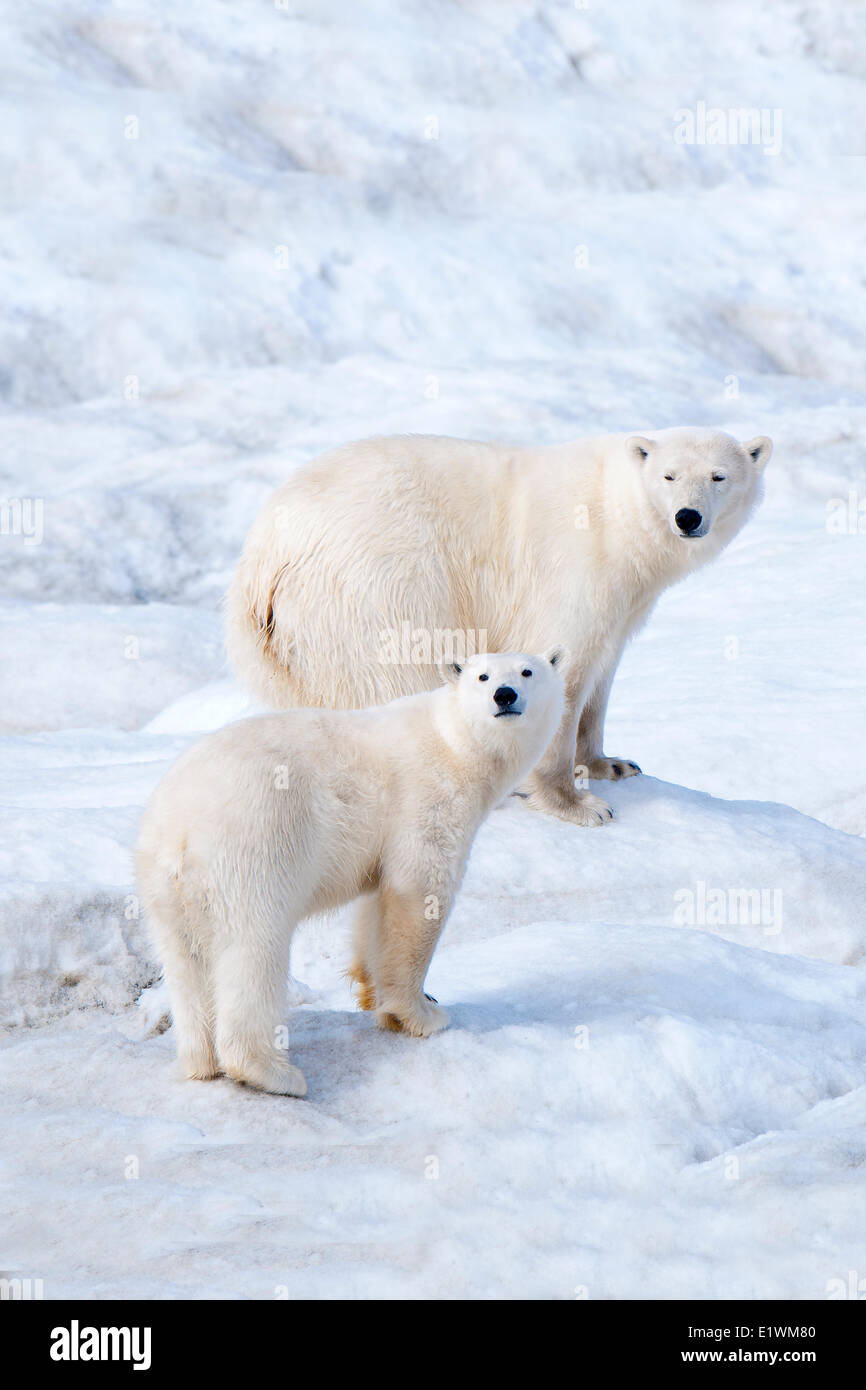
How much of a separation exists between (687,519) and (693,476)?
0.63ft

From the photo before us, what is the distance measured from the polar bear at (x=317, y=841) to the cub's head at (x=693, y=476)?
1533mm

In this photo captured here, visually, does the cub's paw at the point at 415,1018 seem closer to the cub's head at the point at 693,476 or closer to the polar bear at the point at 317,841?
the polar bear at the point at 317,841

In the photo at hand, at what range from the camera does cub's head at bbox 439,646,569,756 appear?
394 cm

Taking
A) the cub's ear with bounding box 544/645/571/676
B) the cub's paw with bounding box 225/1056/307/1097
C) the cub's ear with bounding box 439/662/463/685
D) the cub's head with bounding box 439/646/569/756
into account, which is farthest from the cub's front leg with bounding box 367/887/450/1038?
the cub's ear with bounding box 544/645/571/676

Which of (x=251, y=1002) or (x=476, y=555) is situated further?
(x=476, y=555)

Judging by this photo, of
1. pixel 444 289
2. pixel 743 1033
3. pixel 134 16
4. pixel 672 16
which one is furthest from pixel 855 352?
pixel 743 1033

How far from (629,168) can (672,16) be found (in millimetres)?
2955

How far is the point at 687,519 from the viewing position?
5480 mm

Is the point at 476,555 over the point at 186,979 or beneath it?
over

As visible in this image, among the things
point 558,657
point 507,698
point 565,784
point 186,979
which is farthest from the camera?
point 565,784

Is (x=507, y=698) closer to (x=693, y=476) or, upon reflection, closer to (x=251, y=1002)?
(x=251, y=1002)

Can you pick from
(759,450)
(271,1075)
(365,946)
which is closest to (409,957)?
(365,946)

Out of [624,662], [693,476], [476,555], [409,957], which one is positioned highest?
[693,476]
